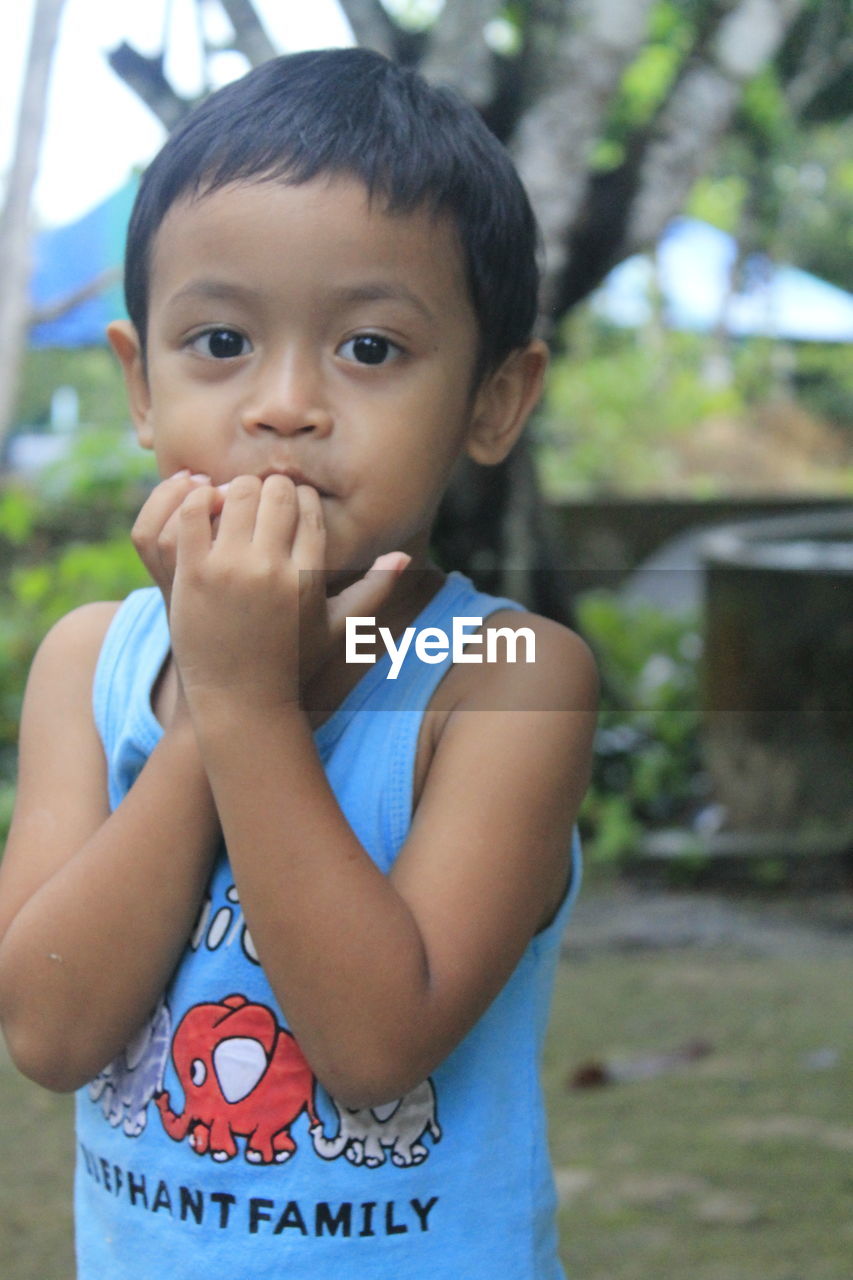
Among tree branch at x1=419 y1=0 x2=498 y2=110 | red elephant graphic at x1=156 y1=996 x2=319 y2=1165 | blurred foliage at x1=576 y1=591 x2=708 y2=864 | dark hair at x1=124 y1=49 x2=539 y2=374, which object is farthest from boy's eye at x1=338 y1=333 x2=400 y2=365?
blurred foliage at x1=576 y1=591 x2=708 y2=864

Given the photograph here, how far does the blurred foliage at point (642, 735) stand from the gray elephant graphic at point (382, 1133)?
356 cm

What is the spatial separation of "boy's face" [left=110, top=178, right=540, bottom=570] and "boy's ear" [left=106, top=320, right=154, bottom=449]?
0.39 feet

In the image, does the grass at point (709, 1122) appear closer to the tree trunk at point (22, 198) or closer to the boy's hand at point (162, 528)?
the boy's hand at point (162, 528)

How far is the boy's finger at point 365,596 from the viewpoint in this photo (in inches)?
44.5

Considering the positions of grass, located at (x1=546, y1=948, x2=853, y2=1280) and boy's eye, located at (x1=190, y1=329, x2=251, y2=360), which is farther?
grass, located at (x1=546, y1=948, x2=853, y2=1280)

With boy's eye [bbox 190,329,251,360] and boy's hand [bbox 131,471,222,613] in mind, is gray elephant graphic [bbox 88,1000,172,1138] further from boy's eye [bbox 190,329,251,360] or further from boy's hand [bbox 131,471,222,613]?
boy's eye [bbox 190,329,251,360]

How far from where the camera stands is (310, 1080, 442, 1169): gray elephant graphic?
116 cm

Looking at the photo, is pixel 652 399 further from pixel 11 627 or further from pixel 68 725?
pixel 68 725

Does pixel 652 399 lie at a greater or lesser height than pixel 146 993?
lesser

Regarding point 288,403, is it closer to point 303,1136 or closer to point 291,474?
point 291,474

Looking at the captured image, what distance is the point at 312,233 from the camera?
115 centimetres

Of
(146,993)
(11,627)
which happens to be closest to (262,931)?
(146,993)

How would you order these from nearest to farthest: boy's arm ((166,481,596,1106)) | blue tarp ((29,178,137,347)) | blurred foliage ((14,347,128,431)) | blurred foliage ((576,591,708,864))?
boy's arm ((166,481,596,1106)), blurred foliage ((576,591,708,864)), blue tarp ((29,178,137,347)), blurred foliage ((14,347,128,431))

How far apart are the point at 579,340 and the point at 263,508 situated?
1420cm
